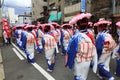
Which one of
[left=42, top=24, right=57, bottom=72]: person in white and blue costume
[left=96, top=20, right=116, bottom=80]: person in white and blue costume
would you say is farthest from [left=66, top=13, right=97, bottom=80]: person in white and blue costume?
[left=42, top=24, right=57, bottom=72]: person in white and blue costume

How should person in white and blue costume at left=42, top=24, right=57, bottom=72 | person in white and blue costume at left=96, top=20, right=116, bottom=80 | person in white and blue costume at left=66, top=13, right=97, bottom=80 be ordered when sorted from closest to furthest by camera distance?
person in white and blue costume at left=66, top=13, right=97, bottom=80 → person in white and blue costume at left=96, top=20, right=116, bottom=80 → person in white and blue costume at left=42, top=24, right=57, bottom=72

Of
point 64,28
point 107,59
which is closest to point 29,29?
point 64,28

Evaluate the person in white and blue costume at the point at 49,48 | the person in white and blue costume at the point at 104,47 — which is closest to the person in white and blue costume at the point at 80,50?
the person in white and blue costume at the point at 104,47

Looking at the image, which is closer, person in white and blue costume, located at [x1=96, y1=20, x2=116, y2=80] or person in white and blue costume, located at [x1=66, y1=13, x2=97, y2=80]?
person in white and blue costume, located at [x1=66, y1=13, x2=97, y2=80]

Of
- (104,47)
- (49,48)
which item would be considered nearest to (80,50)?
(104,47)

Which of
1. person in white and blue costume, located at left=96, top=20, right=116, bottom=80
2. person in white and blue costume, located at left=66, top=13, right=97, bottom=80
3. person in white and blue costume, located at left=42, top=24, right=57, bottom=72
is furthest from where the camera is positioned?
person in white and blue costume, located at left=42, top=24, right=57, bottom=72

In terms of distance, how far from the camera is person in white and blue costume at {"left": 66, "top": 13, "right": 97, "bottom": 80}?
535 cm

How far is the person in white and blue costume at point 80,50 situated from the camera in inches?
211

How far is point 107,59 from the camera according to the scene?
7.37 metres

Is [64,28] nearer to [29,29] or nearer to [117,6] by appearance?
[29,29]

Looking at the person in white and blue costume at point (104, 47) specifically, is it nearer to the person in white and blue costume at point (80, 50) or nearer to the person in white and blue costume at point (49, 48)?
the person in white and blue costume at point (80, 50)

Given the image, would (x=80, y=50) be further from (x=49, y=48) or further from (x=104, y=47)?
(x=49, y=48)

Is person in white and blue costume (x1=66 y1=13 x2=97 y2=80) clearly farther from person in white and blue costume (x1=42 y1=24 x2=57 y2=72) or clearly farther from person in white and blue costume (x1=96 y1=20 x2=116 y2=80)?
person in white and blue costume (x1=42 y1=24 x2=57 y2=72)

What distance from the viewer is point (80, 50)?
5.41 meters
